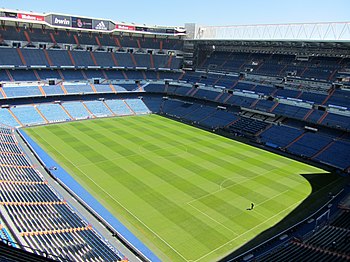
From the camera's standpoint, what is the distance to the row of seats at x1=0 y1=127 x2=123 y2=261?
1847cm

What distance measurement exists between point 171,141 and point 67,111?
73.3 ft

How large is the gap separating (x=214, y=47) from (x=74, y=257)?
64.9m

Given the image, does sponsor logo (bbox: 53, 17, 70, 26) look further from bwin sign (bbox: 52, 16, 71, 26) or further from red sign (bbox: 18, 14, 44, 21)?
red sign (bbox: 18, 14, 44, 21)

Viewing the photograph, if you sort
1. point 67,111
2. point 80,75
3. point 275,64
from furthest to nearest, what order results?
point 80,75 < point 275,64 < point 67,111

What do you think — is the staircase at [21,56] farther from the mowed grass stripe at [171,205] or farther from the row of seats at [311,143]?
the row of seats at [311,143]

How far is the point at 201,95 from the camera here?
2522 inches

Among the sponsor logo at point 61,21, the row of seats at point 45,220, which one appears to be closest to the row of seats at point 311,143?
the row of seats at point 45,220

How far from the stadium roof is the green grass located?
81.2 ft

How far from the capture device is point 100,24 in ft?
215

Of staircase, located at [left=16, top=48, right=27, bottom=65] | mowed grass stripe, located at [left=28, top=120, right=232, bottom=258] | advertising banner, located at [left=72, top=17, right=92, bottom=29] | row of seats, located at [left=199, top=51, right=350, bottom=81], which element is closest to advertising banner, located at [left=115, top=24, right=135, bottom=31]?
advertising banner, located at [left=72, top=17, right=92, bottom=29]

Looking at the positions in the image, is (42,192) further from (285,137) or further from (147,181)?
(285,137)

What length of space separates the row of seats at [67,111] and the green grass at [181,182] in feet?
13.7

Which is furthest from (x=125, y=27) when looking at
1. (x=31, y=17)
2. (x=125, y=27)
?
(x=31, y=17)

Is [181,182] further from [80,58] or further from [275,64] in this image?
[80,58]
